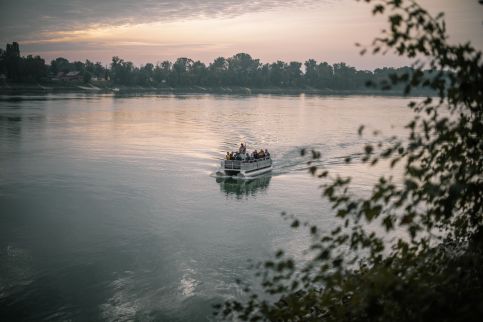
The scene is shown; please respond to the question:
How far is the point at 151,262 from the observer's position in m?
21.5

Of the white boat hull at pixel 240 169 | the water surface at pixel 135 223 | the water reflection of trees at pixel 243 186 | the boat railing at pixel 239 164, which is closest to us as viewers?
the water surface at pixel 135 223

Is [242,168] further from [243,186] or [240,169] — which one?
[243,186]

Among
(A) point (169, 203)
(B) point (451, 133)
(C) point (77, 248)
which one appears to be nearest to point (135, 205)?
(A) point (169, 203)

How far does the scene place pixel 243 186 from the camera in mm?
38219

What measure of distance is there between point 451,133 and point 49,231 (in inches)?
906

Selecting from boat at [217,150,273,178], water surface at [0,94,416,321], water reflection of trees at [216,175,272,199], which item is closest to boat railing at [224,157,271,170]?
boat at [217,150,273,178]

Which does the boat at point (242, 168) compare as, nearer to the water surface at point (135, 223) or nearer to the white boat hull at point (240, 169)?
the white boat hull at point (240, 169)

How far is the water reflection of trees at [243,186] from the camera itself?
1415 inches

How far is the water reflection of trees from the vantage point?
1415 inches

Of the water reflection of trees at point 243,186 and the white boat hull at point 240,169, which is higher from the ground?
the white boat hull at point 240,169

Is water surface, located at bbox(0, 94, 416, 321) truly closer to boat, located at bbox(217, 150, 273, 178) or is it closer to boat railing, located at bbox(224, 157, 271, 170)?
boat, located at bbox(217, 150, 273, 178)

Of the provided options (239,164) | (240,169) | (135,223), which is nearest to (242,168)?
(240,169)

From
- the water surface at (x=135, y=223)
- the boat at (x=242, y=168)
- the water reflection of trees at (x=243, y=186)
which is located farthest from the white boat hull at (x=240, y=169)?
the water surface at (x=135, y=223)

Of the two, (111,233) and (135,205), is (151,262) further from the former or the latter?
(135,205)
